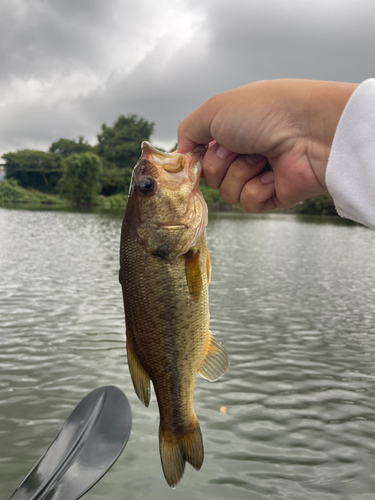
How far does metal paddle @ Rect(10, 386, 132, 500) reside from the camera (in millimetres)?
3533

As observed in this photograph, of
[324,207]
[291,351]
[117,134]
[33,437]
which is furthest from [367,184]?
[117,134]

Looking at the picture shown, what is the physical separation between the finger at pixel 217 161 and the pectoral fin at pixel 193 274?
2.15 feet

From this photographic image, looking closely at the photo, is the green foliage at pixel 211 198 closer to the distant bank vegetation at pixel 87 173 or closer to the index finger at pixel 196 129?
the distant bank vegetation at pixel 87 173

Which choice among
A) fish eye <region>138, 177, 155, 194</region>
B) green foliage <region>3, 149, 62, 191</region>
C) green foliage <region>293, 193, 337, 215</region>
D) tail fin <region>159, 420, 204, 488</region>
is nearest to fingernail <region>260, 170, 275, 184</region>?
fish eye <region>138, 177, 155, 194</region>

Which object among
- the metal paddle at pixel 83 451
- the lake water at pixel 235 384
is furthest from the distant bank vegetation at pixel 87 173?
the metal paddle at pixel 83 451

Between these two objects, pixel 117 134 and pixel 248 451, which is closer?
pixel 248 451

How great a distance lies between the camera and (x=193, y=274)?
7.23 feet

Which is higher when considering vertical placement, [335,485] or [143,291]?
[143,291]

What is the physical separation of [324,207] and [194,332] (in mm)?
79845

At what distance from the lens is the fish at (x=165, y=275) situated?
2.18 meters

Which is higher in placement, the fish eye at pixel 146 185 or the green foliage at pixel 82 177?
the green foliage at pixel 82 177

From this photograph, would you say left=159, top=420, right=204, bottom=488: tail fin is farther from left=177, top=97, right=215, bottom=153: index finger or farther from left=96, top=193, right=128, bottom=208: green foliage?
left=96, top=193, right=128, bottom=208: green foliage

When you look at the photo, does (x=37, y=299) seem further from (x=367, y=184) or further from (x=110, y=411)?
(x=367, y=184)

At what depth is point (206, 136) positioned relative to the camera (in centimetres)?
250
